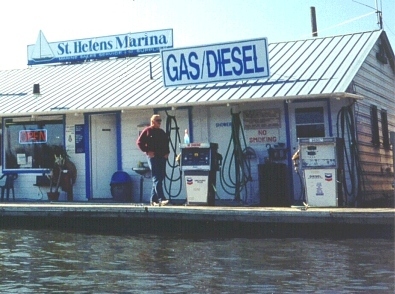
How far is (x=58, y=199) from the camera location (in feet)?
49.9

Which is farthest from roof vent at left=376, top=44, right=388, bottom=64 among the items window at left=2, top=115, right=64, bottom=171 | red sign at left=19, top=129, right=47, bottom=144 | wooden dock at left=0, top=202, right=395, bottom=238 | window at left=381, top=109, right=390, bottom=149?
red sign at left=19, top=129, right=47, bottom=144

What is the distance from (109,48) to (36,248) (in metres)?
13.0

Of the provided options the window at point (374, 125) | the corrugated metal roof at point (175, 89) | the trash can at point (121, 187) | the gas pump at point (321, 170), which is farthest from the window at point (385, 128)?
the trash can at point (121, 187)

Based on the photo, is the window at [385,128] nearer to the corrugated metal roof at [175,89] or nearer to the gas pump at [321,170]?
the corrugated metal roof at [175,89]

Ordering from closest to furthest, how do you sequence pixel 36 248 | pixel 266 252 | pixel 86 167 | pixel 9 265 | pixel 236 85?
pixel 9 265
pixel 266 252
pixel 36 248
pixel 236 85
pixel 86 167

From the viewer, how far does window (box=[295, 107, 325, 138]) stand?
43.3 feet

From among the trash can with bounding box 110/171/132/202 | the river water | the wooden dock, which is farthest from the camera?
the trash can with bounding box 110/171/132/202

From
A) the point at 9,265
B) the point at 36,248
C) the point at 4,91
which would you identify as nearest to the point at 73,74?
the point at 4,91

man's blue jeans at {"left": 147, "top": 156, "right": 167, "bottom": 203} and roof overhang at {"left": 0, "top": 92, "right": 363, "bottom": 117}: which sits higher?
roof overhang at {"left": 0, "top": 92, "right": 363, "bottom": 117}

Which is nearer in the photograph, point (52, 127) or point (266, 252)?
point (266, 252)

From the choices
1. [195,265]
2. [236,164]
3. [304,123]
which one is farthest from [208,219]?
[304,123]

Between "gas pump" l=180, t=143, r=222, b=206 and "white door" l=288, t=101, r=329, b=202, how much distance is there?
7.62ft

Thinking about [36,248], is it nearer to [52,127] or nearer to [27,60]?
[52,127]

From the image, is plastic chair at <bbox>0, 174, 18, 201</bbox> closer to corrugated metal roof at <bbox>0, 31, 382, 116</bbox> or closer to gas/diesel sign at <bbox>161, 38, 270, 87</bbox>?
corrugated metal roof at <bbox>0, 31, 382, 116</bbox>
